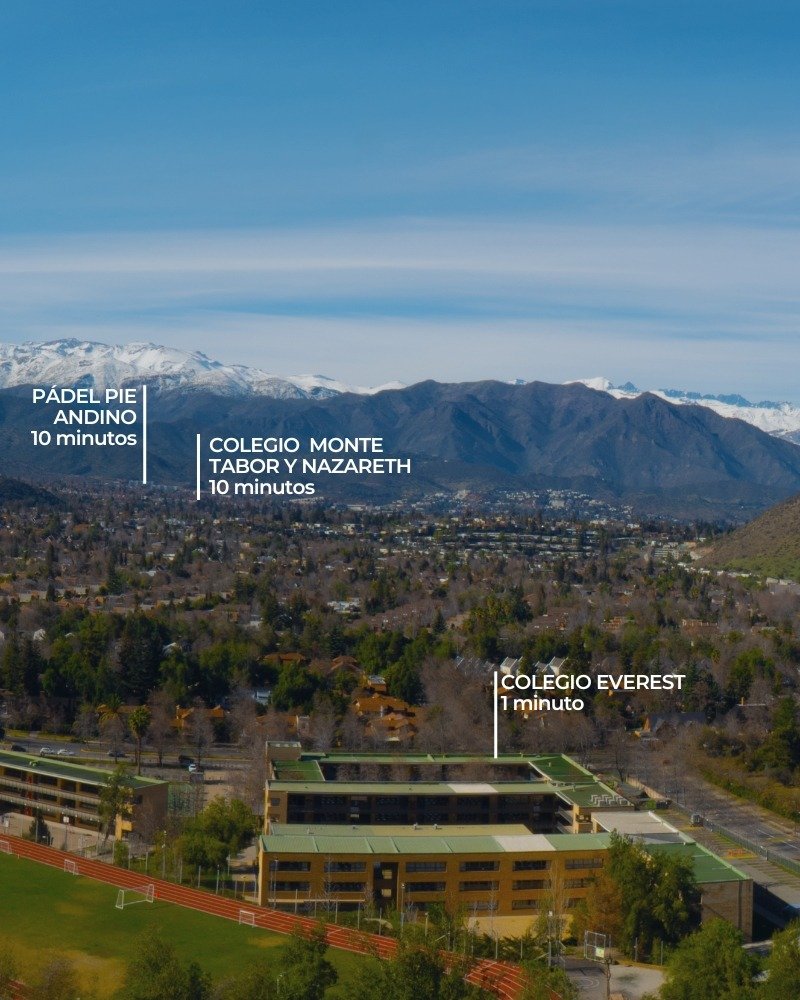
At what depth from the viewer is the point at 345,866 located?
29.5 metres

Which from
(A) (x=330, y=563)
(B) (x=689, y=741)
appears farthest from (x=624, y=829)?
(A) (x=330, y=563)

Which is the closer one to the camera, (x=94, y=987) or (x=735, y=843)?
(x=94, y=987)

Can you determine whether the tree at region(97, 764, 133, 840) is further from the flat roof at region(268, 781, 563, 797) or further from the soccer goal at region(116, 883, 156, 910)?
the soccer goal at region(116, 883, 156, 910)

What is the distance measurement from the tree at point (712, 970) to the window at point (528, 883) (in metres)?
5.89

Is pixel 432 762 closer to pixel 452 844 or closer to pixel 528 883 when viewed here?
pixel 452 844

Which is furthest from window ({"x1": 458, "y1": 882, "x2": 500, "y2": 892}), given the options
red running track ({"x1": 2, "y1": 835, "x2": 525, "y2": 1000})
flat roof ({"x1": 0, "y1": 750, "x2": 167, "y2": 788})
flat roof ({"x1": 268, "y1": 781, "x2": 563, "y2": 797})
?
flat roof ({"x1": 0, "y1": 750, "x2": 167, "y2": 788})

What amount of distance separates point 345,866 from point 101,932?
5.38 m

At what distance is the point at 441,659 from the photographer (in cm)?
5534

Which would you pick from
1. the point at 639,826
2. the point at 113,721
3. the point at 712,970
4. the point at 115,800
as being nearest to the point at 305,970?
the point at 712,970

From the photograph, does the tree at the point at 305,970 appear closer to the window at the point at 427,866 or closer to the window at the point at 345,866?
the window at the point at 345,866

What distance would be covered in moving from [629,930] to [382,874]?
18.3ft

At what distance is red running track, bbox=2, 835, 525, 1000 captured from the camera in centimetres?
2477

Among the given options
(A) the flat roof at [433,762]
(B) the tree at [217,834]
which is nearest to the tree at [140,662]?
(A) the flat roof at [433,762]

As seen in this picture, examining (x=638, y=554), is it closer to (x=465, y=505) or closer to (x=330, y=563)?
(x=330, y=563)
